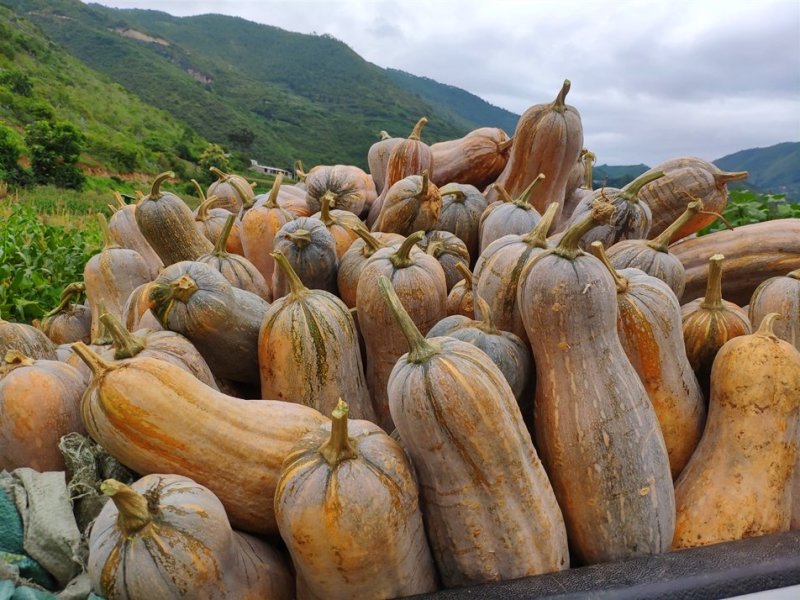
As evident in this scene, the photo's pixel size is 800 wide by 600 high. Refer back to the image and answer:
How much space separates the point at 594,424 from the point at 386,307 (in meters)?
0.87

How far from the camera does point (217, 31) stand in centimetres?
9938

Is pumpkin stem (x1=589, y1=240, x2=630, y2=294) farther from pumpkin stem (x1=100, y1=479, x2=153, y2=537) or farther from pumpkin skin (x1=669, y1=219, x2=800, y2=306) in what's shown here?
pumpkin stem (x1=100, y1=479, x2=153, y2=537)

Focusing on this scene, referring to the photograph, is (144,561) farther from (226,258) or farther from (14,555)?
(226,258)

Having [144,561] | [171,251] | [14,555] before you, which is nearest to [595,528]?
[144,561]

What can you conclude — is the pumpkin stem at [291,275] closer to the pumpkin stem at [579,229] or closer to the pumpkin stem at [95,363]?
the pumpkin stem at [95,363]

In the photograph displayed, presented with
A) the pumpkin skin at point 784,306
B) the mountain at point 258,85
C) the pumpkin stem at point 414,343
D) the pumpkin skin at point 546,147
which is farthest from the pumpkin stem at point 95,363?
the mountain at point 258,85

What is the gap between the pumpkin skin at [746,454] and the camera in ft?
6.31

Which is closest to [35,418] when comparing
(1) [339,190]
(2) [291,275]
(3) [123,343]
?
(3) [123,343]

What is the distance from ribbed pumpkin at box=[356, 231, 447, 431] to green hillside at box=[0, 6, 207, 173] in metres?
43.6

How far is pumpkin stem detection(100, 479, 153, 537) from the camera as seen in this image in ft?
4.79

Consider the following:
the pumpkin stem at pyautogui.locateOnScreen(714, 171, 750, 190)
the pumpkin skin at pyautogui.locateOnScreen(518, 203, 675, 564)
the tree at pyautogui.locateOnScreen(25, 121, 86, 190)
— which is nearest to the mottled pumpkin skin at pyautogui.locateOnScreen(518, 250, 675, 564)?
the pumpkin skin at pyautogui.locateOnScreen(518, 203, 675, 564)

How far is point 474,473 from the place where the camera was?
1689 mm

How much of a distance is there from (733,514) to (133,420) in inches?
70.6

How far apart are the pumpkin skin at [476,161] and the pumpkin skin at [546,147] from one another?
44cm
